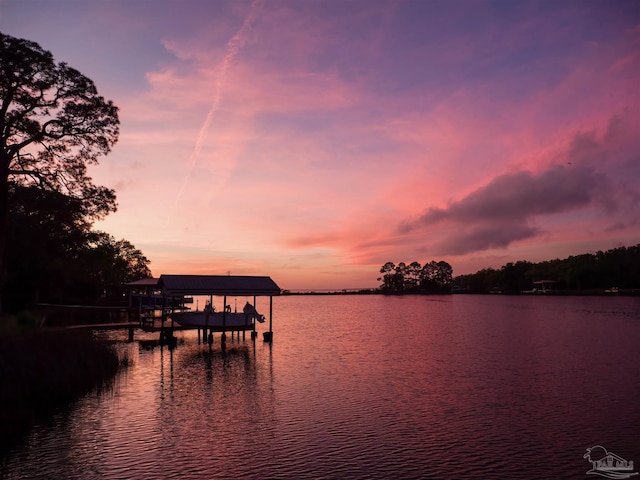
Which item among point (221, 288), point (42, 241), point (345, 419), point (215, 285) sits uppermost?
point (42, 241)

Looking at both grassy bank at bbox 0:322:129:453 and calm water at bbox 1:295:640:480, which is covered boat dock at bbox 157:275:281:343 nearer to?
calm water at bbox 1:295:640:480

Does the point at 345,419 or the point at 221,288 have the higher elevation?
the point at 221,288

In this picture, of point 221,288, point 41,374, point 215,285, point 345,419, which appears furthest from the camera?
point 215,285

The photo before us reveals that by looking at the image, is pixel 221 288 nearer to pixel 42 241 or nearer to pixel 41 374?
pixel 42 241

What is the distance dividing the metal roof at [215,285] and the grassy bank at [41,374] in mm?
14081

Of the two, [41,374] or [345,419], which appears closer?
[345,419]

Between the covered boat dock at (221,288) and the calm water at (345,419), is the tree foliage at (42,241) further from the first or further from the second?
the calm water at (345,419)

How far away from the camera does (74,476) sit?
580 inches

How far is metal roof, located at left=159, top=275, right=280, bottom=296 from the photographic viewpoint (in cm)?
4475

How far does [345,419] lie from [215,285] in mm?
27650

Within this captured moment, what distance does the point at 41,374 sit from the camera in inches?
945

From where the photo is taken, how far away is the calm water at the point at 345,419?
15836 mm

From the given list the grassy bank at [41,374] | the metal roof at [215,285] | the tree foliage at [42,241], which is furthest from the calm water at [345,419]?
the tree foliage at [42,241]

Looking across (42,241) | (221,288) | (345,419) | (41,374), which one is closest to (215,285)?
(221,288)
